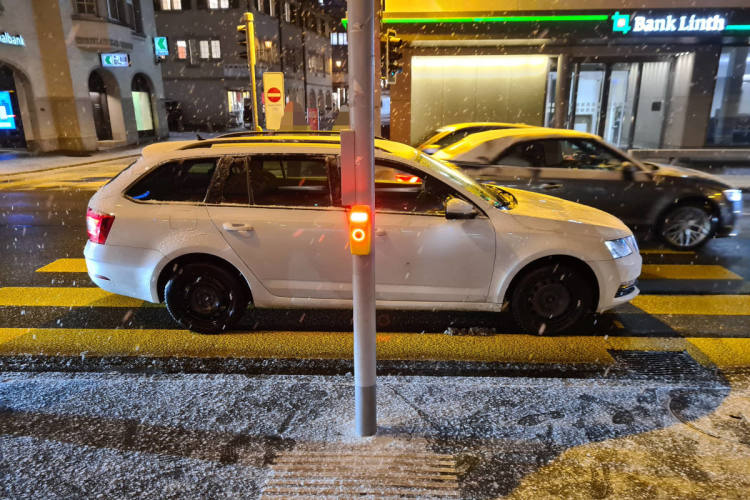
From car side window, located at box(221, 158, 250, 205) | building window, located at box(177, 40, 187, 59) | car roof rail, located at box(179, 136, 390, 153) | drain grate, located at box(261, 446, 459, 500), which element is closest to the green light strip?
car roof rail, located at box(179, 136, 390, 153)

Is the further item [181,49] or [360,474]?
[181,49]

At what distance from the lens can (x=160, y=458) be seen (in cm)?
330

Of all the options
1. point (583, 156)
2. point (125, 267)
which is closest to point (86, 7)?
point (125, 267)

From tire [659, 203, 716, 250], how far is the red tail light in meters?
7.11

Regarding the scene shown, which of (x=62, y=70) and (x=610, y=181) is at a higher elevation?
(x=62, y=70)

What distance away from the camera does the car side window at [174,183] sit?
4.94 meters

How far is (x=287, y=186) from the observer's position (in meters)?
5.20

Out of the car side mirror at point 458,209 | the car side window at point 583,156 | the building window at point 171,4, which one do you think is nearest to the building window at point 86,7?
the building window at point 171,4

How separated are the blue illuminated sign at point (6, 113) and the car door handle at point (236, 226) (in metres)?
23.4

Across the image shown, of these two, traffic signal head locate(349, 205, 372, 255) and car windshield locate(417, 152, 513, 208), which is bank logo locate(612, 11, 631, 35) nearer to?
car windshield locate(417, 152, 513, 208)

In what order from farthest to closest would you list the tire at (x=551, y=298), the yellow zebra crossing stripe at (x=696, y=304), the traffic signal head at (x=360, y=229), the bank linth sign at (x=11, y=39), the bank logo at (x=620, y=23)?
the bank linth sign at (x=11, y=39) → the bank logo at (x=620, y=23) → the yellow zebra crossing stripe at (x=696, y=304) → the tire at (x=551, y=298) → the traffic signal head at (x=360, y=229)

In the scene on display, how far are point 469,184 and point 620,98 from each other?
1699cm

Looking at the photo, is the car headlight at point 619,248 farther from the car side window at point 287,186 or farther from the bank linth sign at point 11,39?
the bank linth sign at point 11,39

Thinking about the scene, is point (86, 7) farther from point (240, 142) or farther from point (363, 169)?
point (363, 169)
